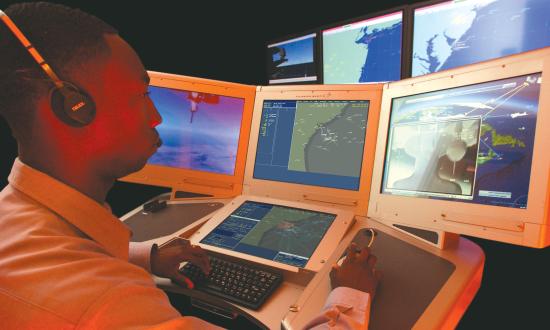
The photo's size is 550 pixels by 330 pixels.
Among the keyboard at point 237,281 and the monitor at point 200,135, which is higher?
the monitor at point 200,135

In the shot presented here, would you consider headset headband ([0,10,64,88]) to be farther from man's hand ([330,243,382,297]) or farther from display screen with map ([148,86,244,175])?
display screen with map ([148,86,244,175])

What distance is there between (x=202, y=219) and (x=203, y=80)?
2.13 ft

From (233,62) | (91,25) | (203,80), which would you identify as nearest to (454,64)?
(203,80)

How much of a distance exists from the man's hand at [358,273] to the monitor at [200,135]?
776 mm

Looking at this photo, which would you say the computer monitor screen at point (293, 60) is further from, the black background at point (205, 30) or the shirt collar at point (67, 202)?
the shirt collar at point (67, 202)

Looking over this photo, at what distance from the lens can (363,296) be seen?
0.74 meters

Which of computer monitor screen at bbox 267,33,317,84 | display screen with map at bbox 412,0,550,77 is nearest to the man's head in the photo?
display screen with map at bbox 412,0,550,77

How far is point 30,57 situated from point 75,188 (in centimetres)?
26

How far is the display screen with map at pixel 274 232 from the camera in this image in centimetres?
109

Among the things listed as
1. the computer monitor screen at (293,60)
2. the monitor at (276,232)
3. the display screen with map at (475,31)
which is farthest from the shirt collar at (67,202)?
the computer monitor screen at (293,60)

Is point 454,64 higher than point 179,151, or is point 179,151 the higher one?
point 454,64

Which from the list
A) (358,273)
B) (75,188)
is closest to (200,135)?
(75,188)

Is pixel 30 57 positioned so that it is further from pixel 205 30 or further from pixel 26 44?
pixel 205 30

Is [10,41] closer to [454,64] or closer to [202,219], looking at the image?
[202,219]
